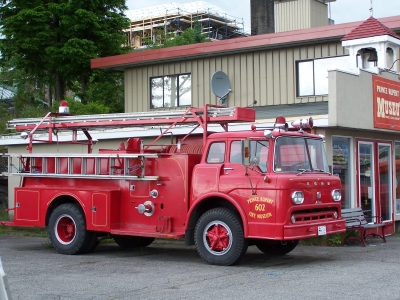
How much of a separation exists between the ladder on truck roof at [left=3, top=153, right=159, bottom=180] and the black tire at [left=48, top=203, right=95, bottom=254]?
713 mm

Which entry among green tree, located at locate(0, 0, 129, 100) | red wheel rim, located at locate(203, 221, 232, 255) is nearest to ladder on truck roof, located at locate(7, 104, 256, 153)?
red wheel rim, located at locate(203, 221, 232, 255)

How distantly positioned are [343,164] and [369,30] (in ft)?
13.1

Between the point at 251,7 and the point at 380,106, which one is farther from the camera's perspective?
the point at 251,7

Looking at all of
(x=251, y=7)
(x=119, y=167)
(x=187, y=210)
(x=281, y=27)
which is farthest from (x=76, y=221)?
(x=251, y=7)

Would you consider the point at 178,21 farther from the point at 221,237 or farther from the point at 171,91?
the point at 221,237

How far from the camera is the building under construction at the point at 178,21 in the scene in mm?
65938

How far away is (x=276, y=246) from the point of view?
→ 43.0 feet

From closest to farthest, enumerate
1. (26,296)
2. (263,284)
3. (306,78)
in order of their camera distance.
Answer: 1. (26,296)
2. (263,284)
3. (306,78)

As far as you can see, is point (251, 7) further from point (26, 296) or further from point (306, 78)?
point (26, 296)

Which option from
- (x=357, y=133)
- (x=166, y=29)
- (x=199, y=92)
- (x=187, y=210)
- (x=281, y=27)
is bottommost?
(x=187, y=210)

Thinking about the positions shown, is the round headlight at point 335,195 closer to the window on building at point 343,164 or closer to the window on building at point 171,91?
the window on building at point 343,164

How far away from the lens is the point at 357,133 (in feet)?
55.5

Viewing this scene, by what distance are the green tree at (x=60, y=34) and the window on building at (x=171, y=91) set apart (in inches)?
269

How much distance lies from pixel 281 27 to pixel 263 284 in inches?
691
